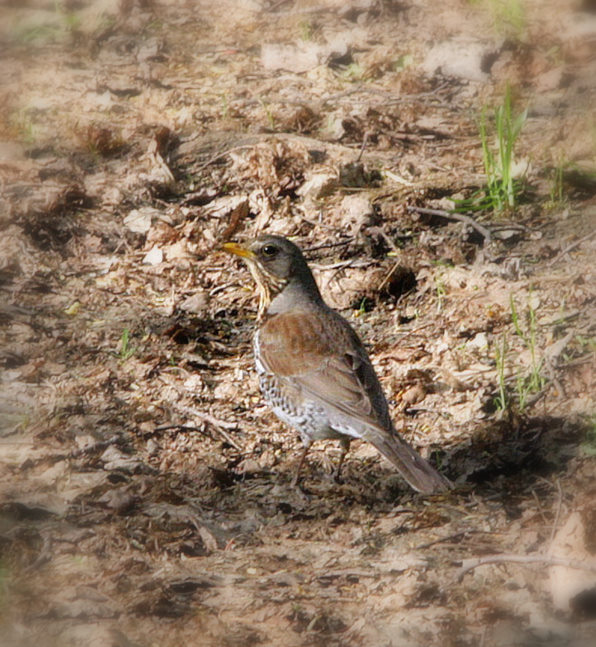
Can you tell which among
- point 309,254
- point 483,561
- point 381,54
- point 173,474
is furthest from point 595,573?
point 381,54

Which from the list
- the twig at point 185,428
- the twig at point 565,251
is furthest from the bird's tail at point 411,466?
the twig at point 565,251

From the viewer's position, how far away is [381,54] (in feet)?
29.2

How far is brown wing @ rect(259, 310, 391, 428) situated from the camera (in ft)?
16.6

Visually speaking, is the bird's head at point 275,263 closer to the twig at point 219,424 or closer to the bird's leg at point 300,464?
the twig at point 219,424

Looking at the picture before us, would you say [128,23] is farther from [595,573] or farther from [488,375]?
[595,573]

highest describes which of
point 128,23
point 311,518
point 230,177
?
point 128,23

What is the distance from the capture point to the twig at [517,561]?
13.1 feet

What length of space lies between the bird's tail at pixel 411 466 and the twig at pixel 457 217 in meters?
2.27

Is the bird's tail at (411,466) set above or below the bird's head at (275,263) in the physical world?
below

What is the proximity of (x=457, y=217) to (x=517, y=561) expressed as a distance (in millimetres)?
3264

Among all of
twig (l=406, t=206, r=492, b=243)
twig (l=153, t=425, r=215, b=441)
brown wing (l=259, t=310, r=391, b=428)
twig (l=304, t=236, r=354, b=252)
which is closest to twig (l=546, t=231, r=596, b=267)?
twig (l=406, t=206, r=492, b=243)

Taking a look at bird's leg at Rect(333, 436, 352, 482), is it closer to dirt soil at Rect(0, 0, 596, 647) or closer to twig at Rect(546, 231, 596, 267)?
dirt soil at Rect(0, 0, 596, 647)

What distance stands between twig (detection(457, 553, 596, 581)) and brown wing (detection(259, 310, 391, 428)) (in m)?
0.91

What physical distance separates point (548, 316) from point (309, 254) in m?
1.84
